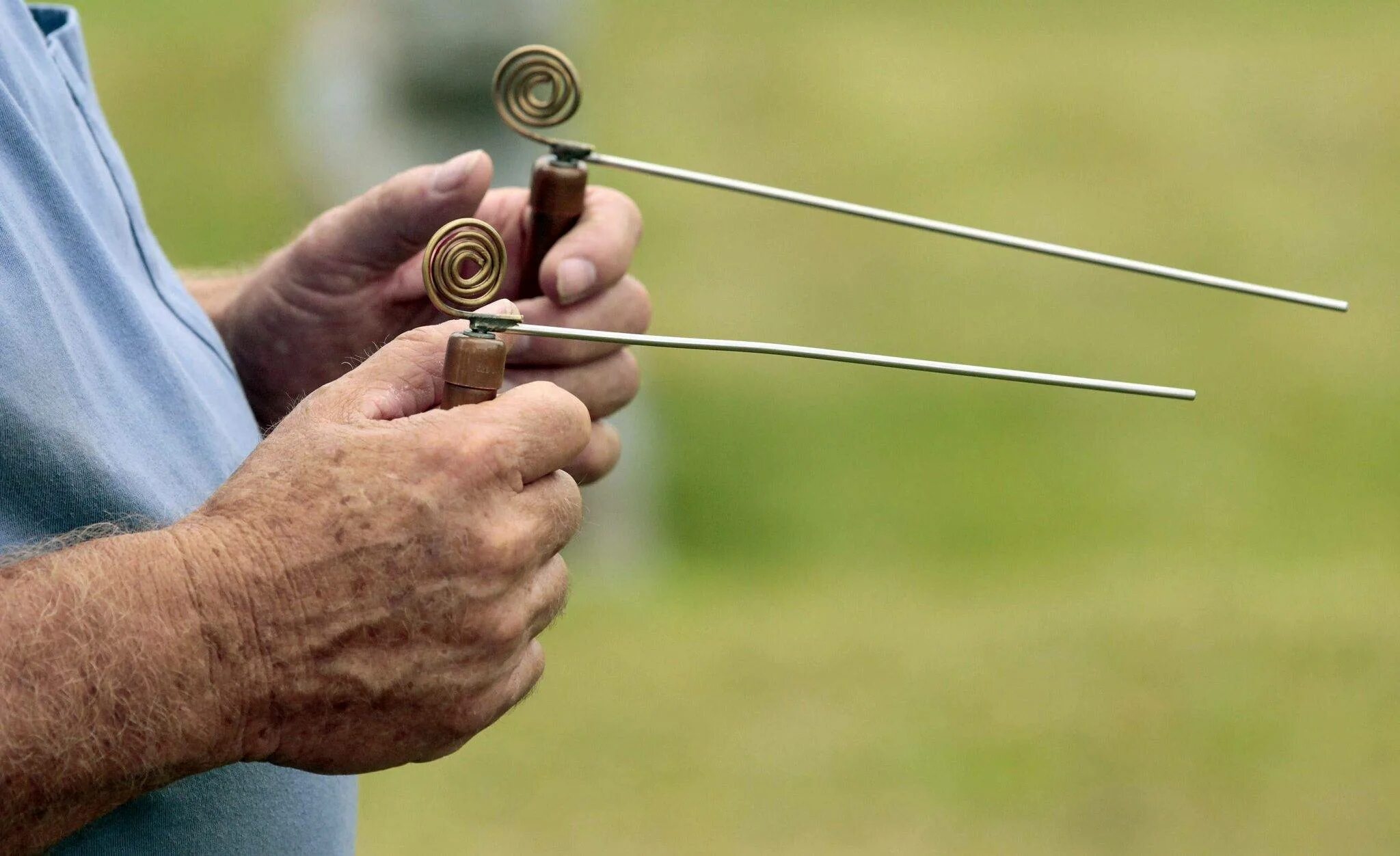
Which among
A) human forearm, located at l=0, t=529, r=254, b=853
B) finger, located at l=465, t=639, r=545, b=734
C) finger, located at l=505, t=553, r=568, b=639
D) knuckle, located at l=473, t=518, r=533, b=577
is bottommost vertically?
human forearm, located at l=0, t=529, r=254, b=853

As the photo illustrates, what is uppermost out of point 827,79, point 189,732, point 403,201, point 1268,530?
point 827,79

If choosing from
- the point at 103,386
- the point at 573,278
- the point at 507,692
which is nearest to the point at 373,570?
the point at 507,692

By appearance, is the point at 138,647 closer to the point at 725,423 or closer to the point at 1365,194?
the point at 725,423

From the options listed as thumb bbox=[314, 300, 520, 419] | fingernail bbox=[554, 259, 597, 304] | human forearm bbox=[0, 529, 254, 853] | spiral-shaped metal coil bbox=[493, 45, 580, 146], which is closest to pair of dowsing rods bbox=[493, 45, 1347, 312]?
spiral-shaped metal coil bbox=[493, 45, 580, 146]

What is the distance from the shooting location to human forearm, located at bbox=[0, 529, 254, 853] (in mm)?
958

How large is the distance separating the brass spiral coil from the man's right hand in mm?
501

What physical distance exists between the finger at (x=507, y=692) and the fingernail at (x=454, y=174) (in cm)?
60

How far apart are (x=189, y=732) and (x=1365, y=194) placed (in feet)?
25.8

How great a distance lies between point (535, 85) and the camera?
1520 mm

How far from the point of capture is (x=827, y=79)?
9.14 metres

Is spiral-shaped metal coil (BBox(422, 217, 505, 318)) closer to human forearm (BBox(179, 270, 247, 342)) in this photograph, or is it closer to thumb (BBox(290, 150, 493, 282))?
thumb (BBox(290, 150, 493, 282))

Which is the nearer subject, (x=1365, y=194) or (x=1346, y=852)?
(x=1346, y=852)

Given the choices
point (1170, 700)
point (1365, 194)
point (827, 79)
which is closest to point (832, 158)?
point (827, 79)

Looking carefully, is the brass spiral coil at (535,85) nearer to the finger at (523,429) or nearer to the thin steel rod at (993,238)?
the thin steel rod at (993,238)
